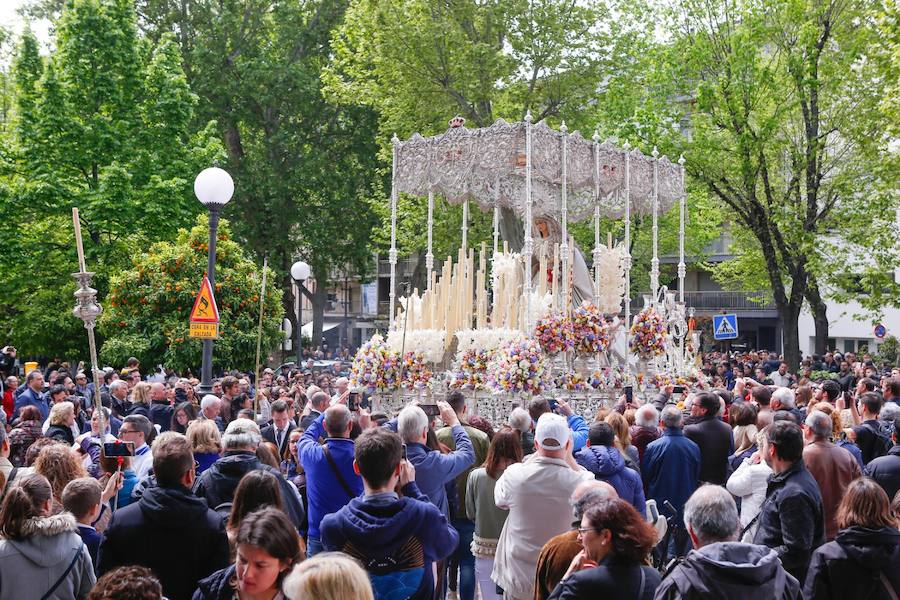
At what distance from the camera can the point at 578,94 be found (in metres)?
28.5

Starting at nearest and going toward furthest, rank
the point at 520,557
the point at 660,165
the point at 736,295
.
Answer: the point at 520,557
the point at 660,165
the point at 736,295

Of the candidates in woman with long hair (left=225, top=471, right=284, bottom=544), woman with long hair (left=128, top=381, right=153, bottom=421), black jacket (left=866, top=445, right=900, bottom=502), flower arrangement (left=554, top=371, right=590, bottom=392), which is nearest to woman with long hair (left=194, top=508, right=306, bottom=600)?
woman with long hair (left=225, top=471, right=284, bottom=544)

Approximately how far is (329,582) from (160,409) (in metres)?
8.84

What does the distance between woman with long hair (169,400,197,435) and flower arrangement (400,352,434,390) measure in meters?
3.95

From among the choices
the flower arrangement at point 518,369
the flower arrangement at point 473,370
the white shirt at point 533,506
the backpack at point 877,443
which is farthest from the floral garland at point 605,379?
the white shirt at point 533,506

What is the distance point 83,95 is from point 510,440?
68.8 ft

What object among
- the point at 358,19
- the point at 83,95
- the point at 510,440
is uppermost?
the point at 358,19

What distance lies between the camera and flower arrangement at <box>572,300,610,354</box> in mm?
13938

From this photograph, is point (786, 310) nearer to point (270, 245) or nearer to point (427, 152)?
point (427, 152)

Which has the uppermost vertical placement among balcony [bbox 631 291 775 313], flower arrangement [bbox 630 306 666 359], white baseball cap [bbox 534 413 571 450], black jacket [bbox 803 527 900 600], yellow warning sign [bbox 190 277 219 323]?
balcony [bbox 631 291 775 313]

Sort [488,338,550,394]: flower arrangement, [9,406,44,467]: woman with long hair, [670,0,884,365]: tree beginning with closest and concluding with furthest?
[9,406,44,467]: woman with long hair < [488,338,550,394]: flower arrangement < [670,0,884,365]: tree

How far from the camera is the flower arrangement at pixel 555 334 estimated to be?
13766 mm

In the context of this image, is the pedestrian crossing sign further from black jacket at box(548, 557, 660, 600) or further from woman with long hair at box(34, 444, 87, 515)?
A: black jacket at box(548, 557, 660, 600)

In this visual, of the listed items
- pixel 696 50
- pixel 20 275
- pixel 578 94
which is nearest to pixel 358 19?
pixel 578 94
